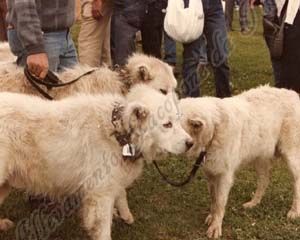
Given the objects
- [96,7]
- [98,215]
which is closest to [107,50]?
[96,7]

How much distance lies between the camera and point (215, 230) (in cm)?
512

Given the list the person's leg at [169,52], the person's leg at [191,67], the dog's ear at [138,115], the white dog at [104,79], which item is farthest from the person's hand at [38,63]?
the person's leg at [169,52]

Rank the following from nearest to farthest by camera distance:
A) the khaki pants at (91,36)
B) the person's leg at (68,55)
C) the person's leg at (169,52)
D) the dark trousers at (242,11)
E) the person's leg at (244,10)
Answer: the person's leg at (68,55) → the khaki pants at (91,36) → the person's leg at (169,52) → the person's leg at (244,10) → the dark trousers at (242,11)

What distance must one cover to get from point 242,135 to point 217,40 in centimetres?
259

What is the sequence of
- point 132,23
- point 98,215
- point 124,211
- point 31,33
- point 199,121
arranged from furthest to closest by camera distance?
point 132,23
point 124,211
point 199,121
point 31,33
point 98,215

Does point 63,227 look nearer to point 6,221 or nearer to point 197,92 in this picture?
point 6,221

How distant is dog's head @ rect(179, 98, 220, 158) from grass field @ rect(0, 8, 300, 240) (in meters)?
0.78

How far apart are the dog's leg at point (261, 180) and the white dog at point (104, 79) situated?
127 centimetres

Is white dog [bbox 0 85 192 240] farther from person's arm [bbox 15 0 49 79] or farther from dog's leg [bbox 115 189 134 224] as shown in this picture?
dog's leg [bbox 115 189 134 224]

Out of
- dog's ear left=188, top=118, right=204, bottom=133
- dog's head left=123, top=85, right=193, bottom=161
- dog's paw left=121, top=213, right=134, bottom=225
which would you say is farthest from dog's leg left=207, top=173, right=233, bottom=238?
dog's head left=123, top=85, right=193, bottom=161

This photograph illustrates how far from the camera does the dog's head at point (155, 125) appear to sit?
167 inches

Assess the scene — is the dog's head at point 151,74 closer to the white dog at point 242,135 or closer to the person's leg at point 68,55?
the white dog at point 242,135

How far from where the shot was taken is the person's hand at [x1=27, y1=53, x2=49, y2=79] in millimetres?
4609

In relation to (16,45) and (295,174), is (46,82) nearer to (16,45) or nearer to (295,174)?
(16,45)
